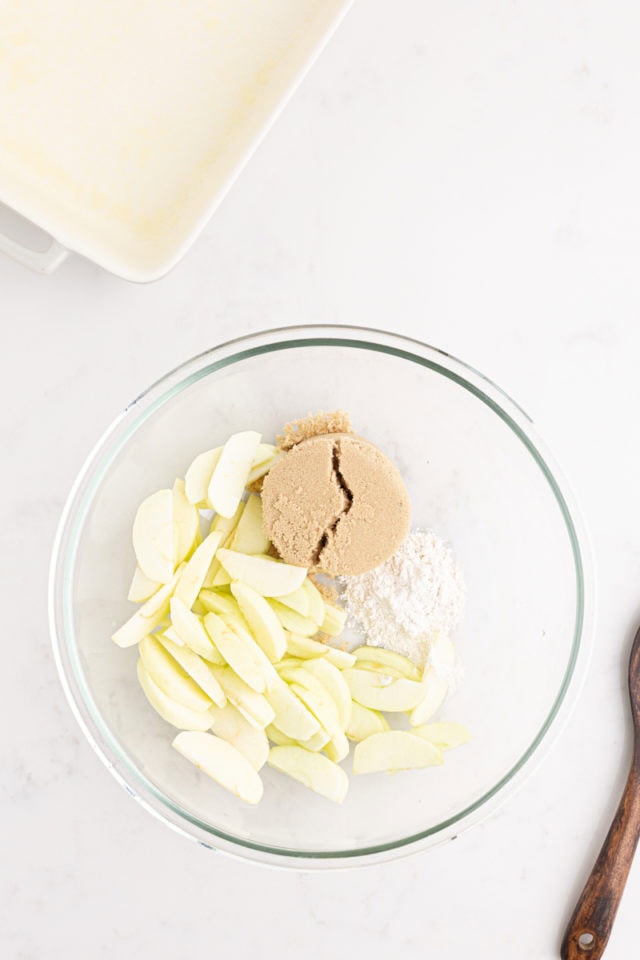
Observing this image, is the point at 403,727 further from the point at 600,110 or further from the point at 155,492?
the point at 600,110

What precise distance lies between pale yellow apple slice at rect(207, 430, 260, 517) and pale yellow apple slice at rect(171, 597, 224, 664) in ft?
0.35

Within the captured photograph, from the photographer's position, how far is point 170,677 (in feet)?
2.61

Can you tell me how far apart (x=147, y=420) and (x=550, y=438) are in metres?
0.47

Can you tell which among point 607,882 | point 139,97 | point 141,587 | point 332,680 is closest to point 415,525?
point 332,680

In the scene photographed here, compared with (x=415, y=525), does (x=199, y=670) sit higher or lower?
lower

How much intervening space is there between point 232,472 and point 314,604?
0.17 meters

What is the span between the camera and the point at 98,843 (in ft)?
2.95

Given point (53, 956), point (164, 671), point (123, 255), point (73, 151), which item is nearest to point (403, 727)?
point (164, 671)

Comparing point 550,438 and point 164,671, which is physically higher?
point 550,438

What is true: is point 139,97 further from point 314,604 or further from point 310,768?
point 310,768

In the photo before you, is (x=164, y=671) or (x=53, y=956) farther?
(x=53, y=956)

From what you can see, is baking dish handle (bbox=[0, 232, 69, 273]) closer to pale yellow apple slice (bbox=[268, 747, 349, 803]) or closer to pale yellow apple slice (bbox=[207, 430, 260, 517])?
pale yellow apple slice (bbox=[207, 430, 260, 517])

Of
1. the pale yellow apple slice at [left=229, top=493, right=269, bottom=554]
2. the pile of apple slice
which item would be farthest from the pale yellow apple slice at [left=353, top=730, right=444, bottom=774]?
the pale yellow apple slice at [left=229, top=493, right=269, bottom=554]

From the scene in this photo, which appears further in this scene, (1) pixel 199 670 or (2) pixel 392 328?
(2) pixel 392 328
